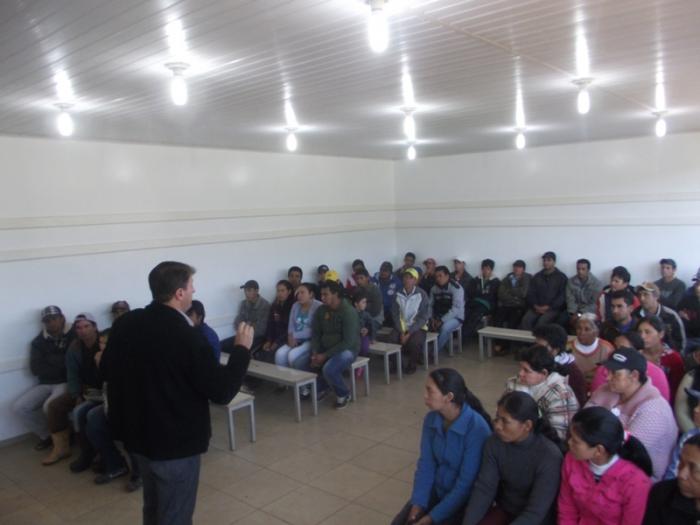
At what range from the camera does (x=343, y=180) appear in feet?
27.3

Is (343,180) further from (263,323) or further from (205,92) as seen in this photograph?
(205,92)

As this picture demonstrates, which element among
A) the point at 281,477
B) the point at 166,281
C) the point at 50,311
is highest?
the point at 166,281

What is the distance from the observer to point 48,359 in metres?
4.84

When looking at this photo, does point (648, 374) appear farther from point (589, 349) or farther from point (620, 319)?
point (620, 319)

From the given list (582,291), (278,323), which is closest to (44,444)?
(278,323)

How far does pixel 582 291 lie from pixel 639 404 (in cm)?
467

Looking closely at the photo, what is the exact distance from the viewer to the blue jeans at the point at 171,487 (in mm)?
2238

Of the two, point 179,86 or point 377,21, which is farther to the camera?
point 179,86

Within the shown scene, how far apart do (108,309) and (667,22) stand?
5.06 metres

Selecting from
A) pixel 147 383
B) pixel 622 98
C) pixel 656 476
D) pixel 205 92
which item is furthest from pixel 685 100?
pixel 147 383

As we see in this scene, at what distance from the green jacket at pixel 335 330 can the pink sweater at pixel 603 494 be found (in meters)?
3.24

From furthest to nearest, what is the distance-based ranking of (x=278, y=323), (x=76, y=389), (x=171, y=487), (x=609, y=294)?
(x=278, y=323)
(x=609, y=294)
(x=76, y=389)
(x=171, y=487)

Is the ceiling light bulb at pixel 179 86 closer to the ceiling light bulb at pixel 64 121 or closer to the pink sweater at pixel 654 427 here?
the ceiling light bulb at pixel 64 121

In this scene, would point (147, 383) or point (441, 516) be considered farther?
point (441, 516)
